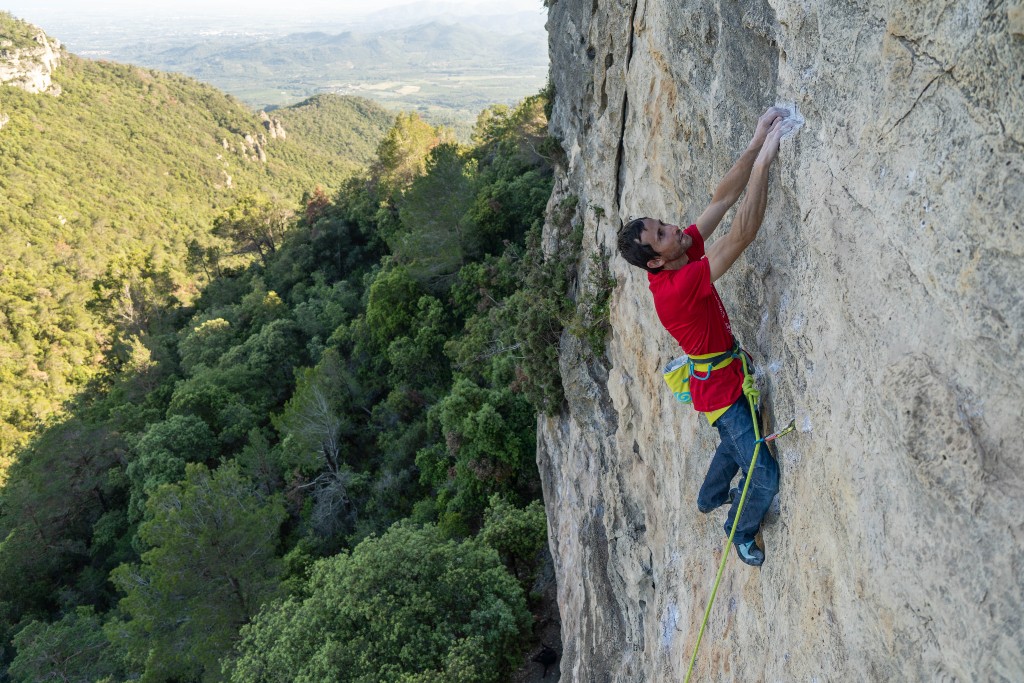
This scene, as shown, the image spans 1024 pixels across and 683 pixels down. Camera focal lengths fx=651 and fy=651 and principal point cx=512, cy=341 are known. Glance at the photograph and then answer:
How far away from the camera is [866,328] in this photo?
331cm

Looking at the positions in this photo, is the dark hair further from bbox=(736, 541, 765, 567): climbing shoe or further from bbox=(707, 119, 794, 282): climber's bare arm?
bbox=(736, 541, 765, 567): climbing shoe

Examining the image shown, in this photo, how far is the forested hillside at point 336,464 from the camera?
42.0 ft

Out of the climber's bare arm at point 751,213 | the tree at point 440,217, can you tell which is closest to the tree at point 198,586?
the tree at point 440,217

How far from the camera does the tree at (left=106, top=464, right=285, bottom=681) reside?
16453mm

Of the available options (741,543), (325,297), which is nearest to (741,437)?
(741,543)

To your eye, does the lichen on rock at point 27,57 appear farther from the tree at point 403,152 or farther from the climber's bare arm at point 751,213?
the climber's bare arm at point 751,213

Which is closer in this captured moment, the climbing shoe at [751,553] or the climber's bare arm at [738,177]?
Answer: the climber's bare arm at [738,177]

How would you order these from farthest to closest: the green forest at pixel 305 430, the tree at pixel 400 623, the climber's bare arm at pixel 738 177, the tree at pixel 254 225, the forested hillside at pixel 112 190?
the forested hillside at pixel 112 190
the tree at pixel 254 225
the green forest at pixel 305 430
the tree at pixel 400 623
the climber's bare arm at pixel 738 177

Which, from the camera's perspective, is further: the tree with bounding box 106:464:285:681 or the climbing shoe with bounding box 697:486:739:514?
the tree with bounding box 106:464:285:681

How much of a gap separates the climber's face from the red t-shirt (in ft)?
0.29

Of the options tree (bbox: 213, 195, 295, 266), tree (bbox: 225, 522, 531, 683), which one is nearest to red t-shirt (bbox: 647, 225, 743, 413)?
tree (bbox: 225, 522, 531, 683)

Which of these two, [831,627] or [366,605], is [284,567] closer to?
[366,605]

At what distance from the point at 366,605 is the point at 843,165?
11.8m

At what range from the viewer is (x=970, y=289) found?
265 centimetres
